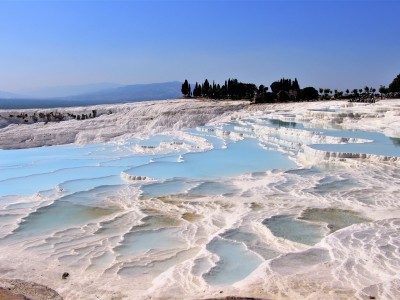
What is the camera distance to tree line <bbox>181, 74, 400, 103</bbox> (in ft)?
124

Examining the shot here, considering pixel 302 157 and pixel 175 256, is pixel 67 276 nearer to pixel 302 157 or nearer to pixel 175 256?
pixel 175 256

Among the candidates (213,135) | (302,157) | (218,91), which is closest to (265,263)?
(302,157)

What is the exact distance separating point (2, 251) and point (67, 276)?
60.3 inches

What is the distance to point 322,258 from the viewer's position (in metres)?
5.51

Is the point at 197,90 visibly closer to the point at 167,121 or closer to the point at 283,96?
the point at 283,96

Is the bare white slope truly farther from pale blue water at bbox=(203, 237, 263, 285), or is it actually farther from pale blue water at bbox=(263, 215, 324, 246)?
pale blue water at bbox=(203, 237, 263, 285)

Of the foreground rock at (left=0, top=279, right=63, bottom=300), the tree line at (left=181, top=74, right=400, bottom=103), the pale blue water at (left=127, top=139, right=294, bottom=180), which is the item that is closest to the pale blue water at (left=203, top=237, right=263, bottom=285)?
the foreground rock at (left=0, top=279, right=63, bottom=300)

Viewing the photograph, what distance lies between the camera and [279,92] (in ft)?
129

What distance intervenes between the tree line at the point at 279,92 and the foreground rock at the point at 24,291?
31.3 metres

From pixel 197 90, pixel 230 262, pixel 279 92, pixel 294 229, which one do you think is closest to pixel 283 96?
pixel 279 92

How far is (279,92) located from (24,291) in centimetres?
3603

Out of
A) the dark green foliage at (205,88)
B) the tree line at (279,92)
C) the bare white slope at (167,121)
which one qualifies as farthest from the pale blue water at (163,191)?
the dark green foliage at (205,88)

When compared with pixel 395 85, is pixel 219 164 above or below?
below

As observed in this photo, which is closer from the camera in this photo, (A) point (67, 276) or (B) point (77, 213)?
(A) point (67, 276)
